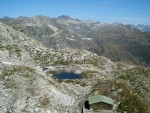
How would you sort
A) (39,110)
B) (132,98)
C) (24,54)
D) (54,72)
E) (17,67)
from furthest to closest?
(24,54) → (54,72) → (17,67) → (132,98) → (39,110)

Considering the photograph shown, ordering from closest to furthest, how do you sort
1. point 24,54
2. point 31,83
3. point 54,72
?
point 31,83 < point 54,72 < point 24,54

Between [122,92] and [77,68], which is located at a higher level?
[122,92]

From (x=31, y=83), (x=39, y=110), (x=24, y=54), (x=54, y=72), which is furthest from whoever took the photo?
(x=24, y=54)

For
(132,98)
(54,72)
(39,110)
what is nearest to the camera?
(39,110)

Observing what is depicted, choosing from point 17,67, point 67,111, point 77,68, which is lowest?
point 77,68

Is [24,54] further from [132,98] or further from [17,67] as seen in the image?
[132,98]

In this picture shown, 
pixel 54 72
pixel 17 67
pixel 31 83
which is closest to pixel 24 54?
pixel 54 72

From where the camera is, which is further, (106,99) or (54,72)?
(54,72)

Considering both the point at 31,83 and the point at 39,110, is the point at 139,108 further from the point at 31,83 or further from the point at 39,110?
the point at 31,83

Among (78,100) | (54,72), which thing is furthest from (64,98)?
(54,72)
